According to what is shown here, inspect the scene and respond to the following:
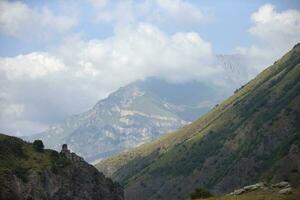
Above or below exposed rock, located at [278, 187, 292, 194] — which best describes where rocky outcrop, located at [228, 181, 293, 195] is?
above

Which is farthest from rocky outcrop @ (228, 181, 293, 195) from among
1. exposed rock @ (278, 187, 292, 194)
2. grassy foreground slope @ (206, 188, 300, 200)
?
grassy foreground slope @ (206, 188, 300, 200)

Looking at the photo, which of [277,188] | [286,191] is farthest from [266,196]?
[277,188]

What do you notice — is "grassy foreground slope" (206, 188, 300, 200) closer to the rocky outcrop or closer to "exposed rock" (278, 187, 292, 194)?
"exposed rock" (278, 187, 292, 194)

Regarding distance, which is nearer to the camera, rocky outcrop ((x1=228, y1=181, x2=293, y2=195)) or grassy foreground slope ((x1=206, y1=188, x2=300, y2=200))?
grassy foreground slope ((x1=206, y1=188, x2=300, y2=200))

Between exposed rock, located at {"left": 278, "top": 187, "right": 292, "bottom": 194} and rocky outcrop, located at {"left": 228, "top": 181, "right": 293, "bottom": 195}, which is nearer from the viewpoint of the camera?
exposed rock, located at {"left": 278, "top": 187, "right": 292, "bottom": 194}

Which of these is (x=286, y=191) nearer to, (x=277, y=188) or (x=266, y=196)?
(x=266, y=196)

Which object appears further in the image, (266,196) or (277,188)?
(277,188)

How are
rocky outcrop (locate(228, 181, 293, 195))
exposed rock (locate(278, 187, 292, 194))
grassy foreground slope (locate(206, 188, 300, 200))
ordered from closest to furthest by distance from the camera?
grassy foreground slope (locate(206, 188, 300, 200))
exposed rock (locate(278, 187, 292, 194))
rocky outcrop (locate(228, 181, 293, 195))

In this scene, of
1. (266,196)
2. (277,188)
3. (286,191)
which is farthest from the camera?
(277,188)

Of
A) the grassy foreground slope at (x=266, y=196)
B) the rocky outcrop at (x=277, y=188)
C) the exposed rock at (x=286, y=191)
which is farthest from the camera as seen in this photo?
the rocky outcrop at (x=277, y=188)

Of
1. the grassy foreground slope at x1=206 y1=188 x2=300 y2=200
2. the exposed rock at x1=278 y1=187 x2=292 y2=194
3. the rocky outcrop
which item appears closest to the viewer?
the grassy foreground slope at x1=206 y1=188 x2=300 y2=200

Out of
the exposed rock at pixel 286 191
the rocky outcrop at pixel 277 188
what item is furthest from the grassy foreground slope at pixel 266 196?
the rocky outcrop at pixel 277 188

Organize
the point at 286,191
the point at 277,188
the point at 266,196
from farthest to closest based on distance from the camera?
the point at 277,188, the point at 266,196, the point at 286,191

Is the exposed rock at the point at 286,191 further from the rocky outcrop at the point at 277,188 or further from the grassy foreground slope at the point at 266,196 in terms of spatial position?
the grassy foreground slope at the point at 266,196
